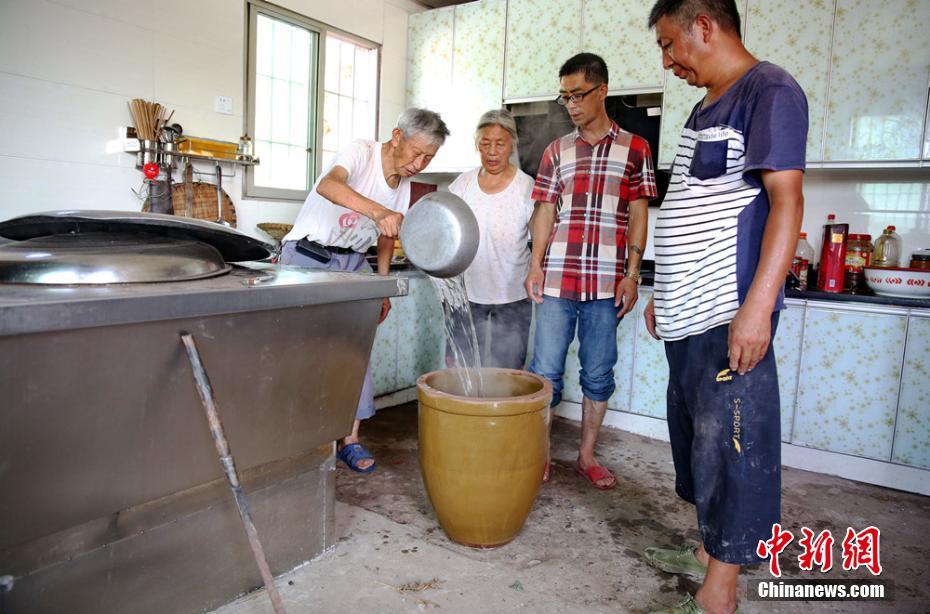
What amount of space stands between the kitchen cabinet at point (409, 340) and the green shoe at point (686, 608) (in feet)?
6.53

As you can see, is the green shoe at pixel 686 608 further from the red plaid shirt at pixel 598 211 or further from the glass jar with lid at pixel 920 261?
the glass jar with lid at pixel 920 261

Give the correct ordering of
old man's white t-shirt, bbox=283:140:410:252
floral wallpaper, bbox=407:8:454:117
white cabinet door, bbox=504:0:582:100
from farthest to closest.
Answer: floral wallpaper, bbox=407:8:454:117 → white cabinet door, bbox=504:0:582:100 → old man's white t-shirt, bbox=283:140:410:252

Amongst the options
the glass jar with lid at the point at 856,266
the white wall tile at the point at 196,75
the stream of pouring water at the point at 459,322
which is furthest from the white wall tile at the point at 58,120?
the glass jar with lid at the point at 856,266

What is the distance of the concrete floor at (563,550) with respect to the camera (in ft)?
5.28

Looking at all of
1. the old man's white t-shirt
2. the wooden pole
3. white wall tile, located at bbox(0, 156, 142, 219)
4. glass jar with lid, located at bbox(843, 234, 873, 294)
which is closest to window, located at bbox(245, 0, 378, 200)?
white wall tile, located at bbox(0, 156, 142, 219)

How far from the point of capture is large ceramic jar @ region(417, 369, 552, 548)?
5.64 ft

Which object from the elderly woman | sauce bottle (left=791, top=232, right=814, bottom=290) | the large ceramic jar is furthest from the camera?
sauce bottle (left=791, top=232, right=814, bottom=290)

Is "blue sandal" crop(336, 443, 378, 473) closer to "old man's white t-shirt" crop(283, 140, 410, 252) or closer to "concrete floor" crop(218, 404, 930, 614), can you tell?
"concrete floor" crop(218, 404, 930, 614)

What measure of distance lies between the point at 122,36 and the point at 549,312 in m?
2.25

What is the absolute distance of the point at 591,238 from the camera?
7.77 ft

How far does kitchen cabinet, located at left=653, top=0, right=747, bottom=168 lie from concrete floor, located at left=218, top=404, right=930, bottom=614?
1.60 meters

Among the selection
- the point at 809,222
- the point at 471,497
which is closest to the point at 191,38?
the point at 471,497

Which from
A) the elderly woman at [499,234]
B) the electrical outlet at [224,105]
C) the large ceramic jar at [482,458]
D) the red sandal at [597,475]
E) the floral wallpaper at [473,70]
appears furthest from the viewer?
the floral wallpaper at [473,70]

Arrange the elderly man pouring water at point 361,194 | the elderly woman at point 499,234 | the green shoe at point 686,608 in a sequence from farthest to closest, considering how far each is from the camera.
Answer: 1. the elderly woman at point 499,234
2. the elderly man pouring water at point 361,194
3. the green shoe at point 686,608
